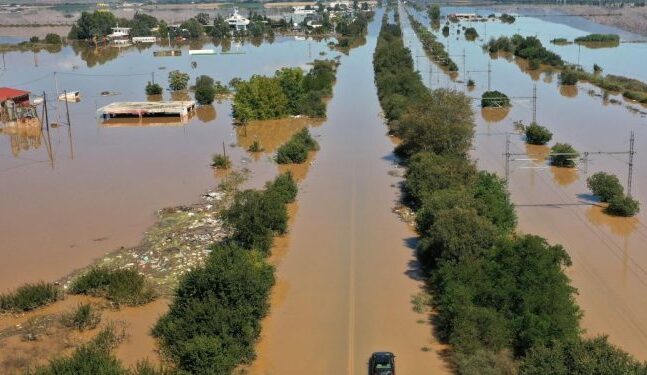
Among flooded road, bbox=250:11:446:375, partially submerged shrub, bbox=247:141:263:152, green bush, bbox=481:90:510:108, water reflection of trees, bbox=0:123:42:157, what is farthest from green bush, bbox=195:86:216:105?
green bush, bbox=481:90:510:108

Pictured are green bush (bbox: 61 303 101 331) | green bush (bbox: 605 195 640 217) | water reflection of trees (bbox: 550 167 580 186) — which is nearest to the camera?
green bush (bbox: 61 303 101 331)

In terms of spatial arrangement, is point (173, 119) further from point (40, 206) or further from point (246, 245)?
point (246, 245)

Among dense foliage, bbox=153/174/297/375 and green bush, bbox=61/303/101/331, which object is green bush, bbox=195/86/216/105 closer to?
dense foliage, bbox=153/174/297/375

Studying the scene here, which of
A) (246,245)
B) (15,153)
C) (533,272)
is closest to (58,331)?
(246,245)

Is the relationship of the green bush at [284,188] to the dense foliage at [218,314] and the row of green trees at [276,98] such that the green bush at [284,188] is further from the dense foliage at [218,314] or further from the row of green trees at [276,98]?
the row of green trees at [276,98]

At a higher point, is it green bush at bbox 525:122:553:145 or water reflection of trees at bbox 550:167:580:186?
green bush at bbox 525:122:553:145

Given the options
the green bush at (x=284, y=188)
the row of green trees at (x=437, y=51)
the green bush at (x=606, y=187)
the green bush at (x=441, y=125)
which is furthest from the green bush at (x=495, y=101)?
the green bush at (x=284, y=188)
